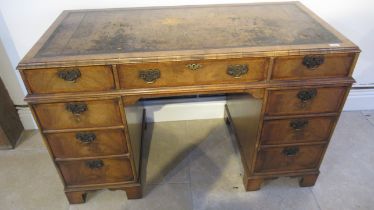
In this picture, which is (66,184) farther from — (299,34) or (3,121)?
(299,34)

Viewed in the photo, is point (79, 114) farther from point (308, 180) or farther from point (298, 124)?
point (308, 180)

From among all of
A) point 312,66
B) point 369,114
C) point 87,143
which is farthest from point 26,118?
point 369,114

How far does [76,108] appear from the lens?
3.46ft

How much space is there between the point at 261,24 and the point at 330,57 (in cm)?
32

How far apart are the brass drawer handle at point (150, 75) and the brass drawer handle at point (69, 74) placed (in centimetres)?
22

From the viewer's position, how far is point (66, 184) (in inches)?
52.1

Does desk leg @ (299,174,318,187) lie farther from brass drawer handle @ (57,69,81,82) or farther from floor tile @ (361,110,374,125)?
brass drawer handle @ (57,69,81,82)

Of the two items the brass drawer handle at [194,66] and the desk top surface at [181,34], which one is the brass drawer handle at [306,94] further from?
the brass drawer handle at [194,66]

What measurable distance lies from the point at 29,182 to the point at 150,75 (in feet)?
3.41

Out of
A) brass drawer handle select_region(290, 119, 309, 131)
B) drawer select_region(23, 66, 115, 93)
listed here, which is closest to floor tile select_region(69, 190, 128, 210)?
drawer select_region(23, 66, 115, 93)

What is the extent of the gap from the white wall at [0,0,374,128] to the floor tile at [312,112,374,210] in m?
0.53

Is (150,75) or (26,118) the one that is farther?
(26,118)

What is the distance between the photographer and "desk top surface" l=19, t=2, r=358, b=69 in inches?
38.7

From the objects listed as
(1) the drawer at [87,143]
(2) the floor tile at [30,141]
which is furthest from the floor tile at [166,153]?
(2) the floor tile at [30,141]
